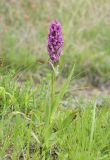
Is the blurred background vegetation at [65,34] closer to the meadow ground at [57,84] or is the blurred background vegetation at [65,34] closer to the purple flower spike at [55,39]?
the meadow ground at [57,84]

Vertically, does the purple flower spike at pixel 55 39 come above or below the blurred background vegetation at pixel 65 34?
below

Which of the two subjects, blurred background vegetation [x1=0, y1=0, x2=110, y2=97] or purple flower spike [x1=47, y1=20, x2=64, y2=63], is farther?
blurred background vegetation [x1=0, y1=0, x2=110, y2=97]

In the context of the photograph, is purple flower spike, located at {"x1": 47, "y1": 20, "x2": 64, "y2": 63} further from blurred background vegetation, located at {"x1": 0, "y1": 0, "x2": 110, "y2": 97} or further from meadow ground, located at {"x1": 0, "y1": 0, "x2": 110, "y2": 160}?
blurred background vegetation, located at {"x1": 0, "y1": 0, "x2": 110, "y2": 97}

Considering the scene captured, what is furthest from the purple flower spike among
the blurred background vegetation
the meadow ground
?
the blurred background vegetation

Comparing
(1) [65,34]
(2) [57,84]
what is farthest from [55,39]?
(1) [65,34]

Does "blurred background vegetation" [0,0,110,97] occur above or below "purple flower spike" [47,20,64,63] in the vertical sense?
above

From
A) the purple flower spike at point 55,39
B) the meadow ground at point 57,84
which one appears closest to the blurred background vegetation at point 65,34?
the meadow ground at point 57,84

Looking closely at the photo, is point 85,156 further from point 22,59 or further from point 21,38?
point 21,38

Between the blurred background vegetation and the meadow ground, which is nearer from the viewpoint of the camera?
the meadow ground

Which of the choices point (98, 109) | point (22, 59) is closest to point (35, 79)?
point (22, 59)
